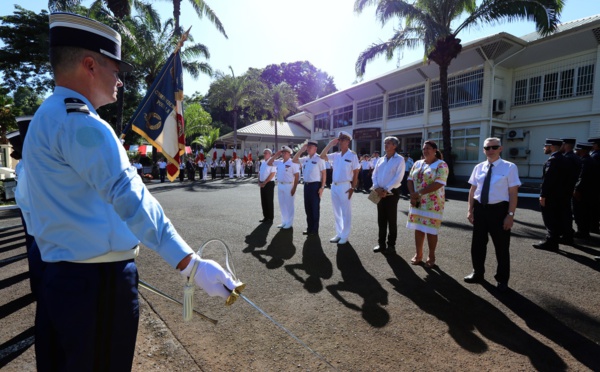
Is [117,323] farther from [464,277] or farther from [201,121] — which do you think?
[201,121]

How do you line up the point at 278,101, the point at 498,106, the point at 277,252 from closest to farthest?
the point at 277,252
the point at 498,106
the point at 278,101

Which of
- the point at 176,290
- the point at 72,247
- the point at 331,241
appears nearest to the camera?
the point at 72,247

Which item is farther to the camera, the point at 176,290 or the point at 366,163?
the point at 366,163

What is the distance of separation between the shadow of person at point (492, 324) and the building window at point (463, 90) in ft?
65.8

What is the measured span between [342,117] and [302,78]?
3171 centimetres

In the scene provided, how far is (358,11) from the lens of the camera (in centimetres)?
1741

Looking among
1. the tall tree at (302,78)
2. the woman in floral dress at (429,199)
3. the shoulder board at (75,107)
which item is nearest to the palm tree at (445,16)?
the woman in floral dress at (429,199)

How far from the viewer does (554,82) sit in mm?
18781

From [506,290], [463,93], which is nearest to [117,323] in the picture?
[506,290]

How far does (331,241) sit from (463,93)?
65.0 ft

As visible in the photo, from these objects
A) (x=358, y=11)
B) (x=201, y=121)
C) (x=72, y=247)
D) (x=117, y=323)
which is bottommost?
(x=117, y=323)

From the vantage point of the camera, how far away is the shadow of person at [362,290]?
3.56m

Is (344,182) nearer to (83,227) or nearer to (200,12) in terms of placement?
(83,227)

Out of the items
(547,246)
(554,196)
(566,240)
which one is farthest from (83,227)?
(566,240)
